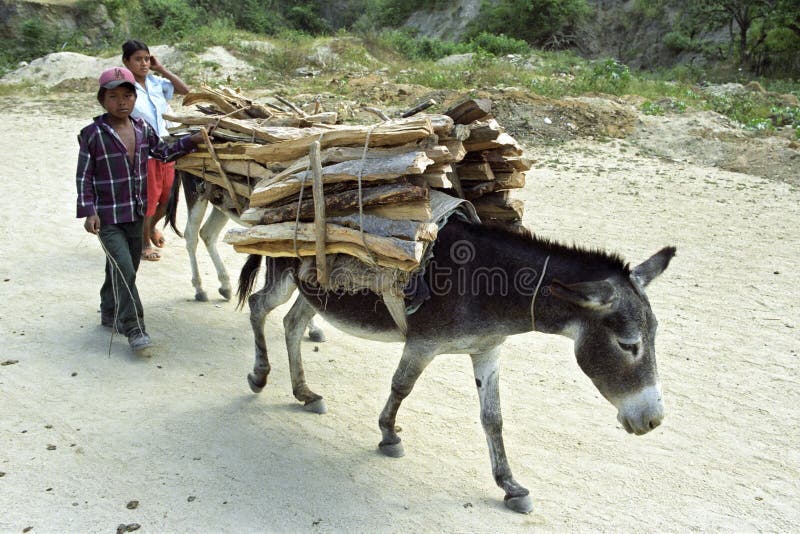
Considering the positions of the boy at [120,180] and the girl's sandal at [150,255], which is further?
the girl's sandal at [150,255]

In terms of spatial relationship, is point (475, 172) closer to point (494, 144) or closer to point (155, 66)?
point (494, 144)


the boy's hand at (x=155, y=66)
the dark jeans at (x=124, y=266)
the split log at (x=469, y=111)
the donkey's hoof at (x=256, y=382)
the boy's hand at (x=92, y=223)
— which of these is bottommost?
the donkey's hoof at (x=256, y=382)

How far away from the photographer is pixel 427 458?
3.74 m

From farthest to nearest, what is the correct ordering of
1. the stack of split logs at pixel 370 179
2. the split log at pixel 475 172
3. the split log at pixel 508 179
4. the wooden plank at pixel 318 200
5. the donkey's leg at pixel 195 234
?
the donkey's leg at pixel 195 234 < the split log at pixel 508 179 < the split log at pixel 475 172 < the wooden plank at pixel 318 200 < the stack of split logs at pixel 370 179

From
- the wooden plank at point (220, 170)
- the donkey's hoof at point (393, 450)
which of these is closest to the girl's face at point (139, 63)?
the wooden plank at point (220, 170)

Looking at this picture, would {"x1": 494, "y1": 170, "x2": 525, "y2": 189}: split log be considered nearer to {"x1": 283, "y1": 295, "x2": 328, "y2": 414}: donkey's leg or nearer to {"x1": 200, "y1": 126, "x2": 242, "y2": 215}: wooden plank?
{"x1": 283, "y1": 295, "x2": 328, "y2": 414}: donkey's leg

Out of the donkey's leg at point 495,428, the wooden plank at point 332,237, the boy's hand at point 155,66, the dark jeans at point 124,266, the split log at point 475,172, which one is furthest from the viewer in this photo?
the boy's hand at point 155,66

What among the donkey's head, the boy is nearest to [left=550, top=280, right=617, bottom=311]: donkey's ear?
the donkey's head

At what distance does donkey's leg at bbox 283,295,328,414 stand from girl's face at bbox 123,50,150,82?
2.89 m

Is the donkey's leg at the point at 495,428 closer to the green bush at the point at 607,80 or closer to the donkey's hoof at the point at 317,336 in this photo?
the donkey's hoof at the point at 317,336

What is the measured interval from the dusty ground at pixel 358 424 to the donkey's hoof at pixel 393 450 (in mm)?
45

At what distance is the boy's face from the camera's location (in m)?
4.25

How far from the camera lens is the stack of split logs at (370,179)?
3.04 m

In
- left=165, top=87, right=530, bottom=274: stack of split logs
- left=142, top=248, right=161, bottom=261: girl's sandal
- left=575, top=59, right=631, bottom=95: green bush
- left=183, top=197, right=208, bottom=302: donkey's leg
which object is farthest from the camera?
left=575, top=59, right=631, bottom=95: green bush
